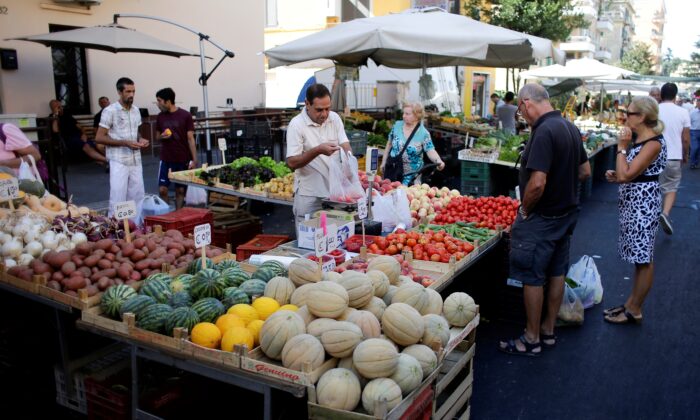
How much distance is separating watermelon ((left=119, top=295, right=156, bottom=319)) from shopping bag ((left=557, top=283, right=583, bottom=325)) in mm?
3631

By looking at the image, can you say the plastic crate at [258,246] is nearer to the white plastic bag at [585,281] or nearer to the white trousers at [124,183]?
the white trousers at [124,183]

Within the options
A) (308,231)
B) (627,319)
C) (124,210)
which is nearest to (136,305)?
(124,210)

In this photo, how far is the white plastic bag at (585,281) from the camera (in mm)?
5379

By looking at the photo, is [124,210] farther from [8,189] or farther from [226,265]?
[8,189]

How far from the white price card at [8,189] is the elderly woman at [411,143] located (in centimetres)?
432

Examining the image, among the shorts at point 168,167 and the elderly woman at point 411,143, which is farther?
the shorts at point 168,167

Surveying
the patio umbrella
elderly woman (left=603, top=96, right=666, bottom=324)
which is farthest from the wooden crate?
the patio umbrella

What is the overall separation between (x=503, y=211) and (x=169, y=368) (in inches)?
143

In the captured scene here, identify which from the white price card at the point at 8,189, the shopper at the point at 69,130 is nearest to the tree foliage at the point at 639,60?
the shopper at the point at 69,130

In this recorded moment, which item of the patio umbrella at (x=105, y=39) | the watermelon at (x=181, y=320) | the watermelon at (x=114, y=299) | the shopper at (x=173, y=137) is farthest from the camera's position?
the patio umbrella at (x=105, y=39)

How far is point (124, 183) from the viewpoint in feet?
22.8

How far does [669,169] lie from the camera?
8.71m

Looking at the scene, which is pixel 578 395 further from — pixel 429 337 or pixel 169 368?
pixel 169 368

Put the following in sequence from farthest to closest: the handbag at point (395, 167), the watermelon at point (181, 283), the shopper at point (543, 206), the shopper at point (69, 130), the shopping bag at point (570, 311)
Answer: the shopper at point (69, 130)
the handbag at point (395, 167)
the shopping bag at point (570, 311)
the shopper at point (543, 206)
the watermelon at point (181, 283)
